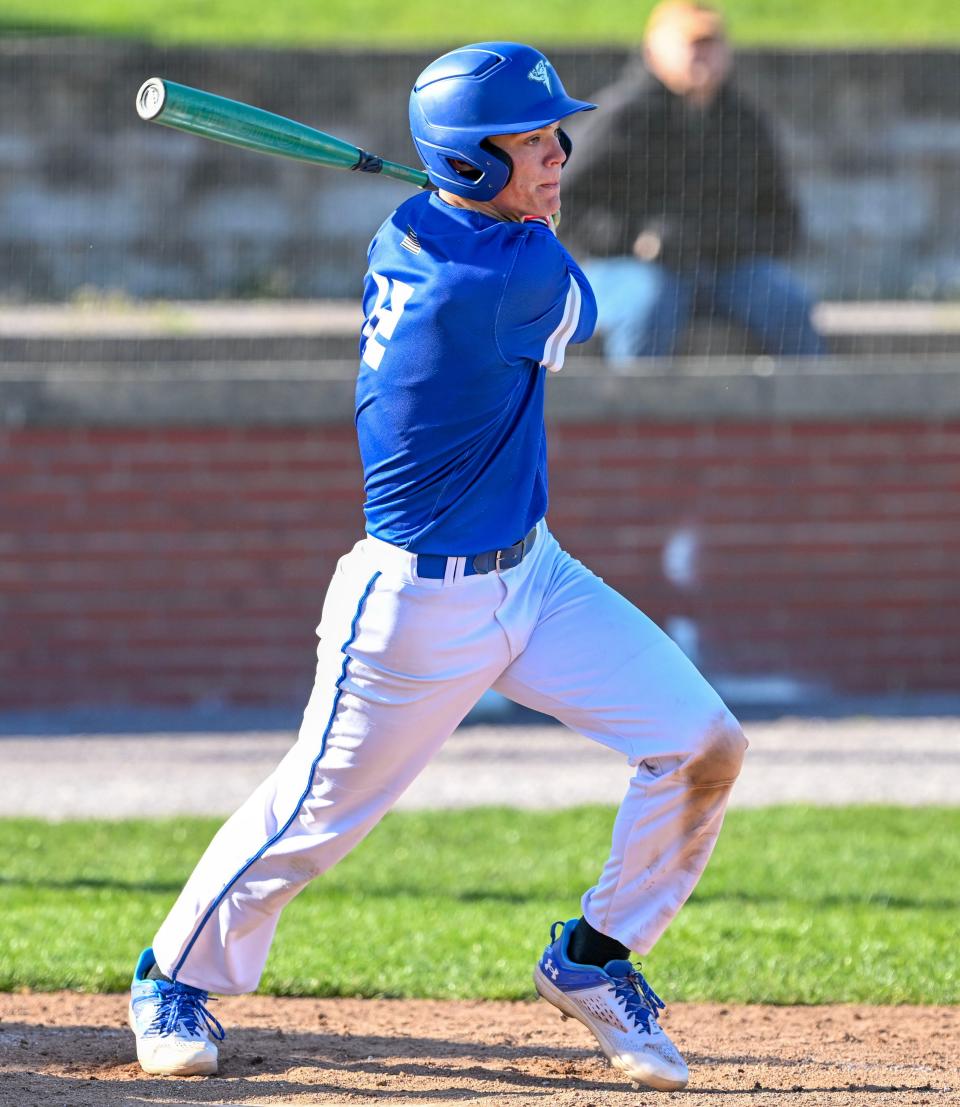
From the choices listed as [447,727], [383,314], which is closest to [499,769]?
[447,727]

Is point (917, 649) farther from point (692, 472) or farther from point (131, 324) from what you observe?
point (131, 324)

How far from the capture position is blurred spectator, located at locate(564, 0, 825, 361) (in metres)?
8.16

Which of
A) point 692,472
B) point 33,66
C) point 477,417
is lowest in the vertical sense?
point 692,472

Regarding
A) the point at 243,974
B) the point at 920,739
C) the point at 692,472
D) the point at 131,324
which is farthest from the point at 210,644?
the point at 243,974

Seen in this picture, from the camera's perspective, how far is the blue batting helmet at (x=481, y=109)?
143 inches

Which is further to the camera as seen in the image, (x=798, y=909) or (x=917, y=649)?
(x=917, y=649)

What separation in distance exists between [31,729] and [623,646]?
4691 mm

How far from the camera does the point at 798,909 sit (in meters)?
5.43

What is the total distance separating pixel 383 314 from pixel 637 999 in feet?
5.22

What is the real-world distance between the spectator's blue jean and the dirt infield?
4.22 metres

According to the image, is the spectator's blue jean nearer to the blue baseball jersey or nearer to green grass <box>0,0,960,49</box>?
the blue baseball jersey

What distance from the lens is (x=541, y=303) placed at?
3.57 meters

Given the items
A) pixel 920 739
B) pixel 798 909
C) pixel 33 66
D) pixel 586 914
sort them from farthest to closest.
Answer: pixel 33 66 → pixel 920 739 → pixel 798 909 → pixel 586 914

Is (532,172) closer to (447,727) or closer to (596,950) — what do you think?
(447,727)
